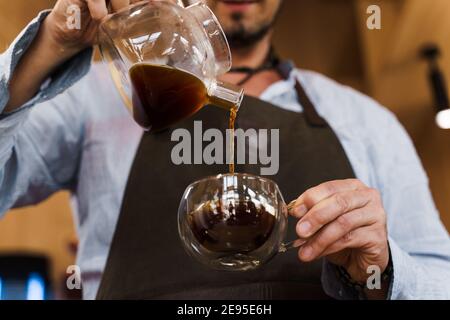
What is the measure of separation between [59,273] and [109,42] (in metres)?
2.51

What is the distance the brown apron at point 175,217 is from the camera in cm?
87

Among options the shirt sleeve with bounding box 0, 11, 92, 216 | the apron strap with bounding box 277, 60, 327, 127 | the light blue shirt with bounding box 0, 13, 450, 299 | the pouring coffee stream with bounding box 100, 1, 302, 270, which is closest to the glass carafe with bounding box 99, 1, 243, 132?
the pouring coffee stream with bounding box 100, 1, 302, 270

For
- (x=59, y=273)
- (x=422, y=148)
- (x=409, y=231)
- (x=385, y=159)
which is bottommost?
(x=409, y=231)

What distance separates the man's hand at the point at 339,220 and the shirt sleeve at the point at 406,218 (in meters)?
0.11

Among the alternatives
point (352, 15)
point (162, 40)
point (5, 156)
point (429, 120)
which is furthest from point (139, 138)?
point (352, 15)

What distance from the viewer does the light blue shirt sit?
1.01 metres

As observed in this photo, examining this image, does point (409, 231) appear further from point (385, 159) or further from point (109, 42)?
point (109, 42)

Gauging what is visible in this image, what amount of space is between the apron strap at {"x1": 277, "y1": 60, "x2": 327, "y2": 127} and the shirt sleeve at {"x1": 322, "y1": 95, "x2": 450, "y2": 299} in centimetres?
11

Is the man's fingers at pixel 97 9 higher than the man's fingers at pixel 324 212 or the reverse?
higher

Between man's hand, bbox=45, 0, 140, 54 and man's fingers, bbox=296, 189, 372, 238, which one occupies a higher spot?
man's hand, bbox=45, 0, 140, 54

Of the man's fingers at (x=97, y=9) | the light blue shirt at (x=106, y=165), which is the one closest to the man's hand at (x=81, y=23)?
the man's fingers at (x=97, y=9)

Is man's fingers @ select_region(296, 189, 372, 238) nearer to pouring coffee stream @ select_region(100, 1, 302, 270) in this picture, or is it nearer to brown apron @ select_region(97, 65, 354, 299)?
pouring coffee stream @ select_region(100, 1, 302, 270)

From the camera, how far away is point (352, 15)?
3.30m

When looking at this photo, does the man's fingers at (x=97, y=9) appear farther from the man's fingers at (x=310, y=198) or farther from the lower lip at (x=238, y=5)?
the lower lip at (x=238, y=5)
